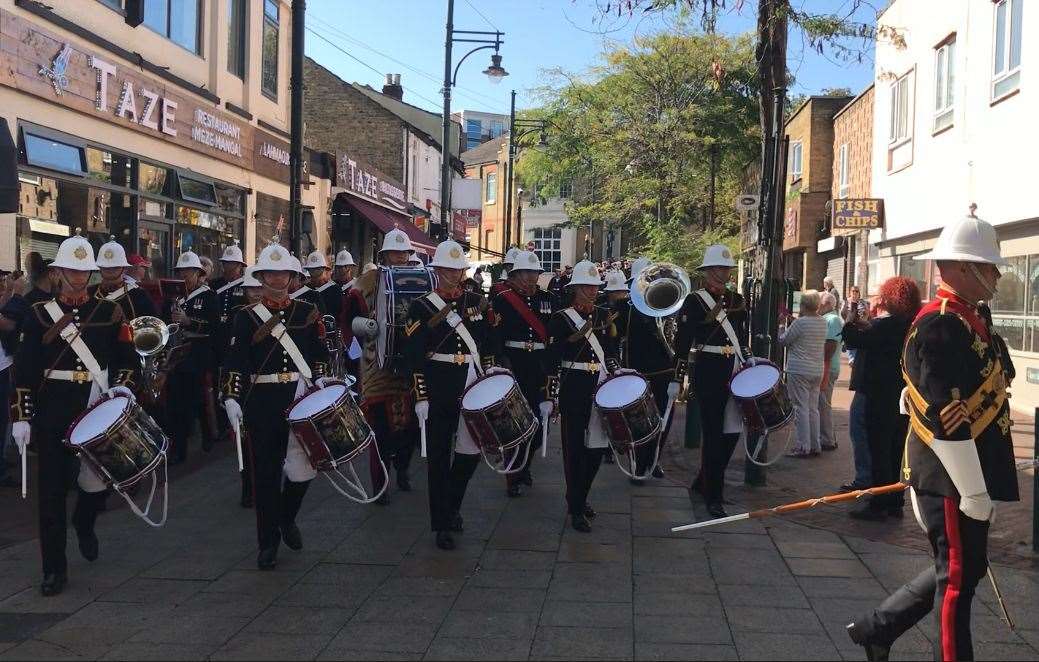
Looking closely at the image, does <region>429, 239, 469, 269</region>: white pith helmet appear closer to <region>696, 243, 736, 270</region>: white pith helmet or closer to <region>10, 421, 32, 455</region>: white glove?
<region>696, 243, 736, 270</region>: white pith helmet

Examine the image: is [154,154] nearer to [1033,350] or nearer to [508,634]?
[508,634]

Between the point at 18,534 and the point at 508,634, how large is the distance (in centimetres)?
400

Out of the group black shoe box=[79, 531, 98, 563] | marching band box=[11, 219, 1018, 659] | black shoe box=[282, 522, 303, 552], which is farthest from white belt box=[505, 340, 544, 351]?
black shoe box=[79, 531, 98, 563]

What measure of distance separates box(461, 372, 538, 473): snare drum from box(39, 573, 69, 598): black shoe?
2.50 metres

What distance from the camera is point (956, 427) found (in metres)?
3.91

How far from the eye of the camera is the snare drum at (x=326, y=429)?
18.9ft

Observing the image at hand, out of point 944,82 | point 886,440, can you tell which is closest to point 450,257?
point 886,440

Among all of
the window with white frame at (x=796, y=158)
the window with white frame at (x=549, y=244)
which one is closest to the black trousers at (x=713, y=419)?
the window with white frame at (x=796, y=158)

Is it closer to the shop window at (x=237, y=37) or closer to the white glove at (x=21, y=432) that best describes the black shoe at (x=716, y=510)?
the white glove at (x=21, y=432)

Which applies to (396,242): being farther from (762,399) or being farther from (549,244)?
(549,244)

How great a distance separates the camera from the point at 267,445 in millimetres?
6008

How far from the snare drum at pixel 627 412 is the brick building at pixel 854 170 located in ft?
55.0

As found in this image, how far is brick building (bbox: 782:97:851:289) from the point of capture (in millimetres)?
28938

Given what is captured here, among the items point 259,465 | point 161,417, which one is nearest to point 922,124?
point 161,417
